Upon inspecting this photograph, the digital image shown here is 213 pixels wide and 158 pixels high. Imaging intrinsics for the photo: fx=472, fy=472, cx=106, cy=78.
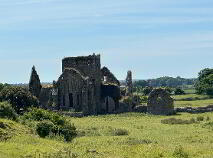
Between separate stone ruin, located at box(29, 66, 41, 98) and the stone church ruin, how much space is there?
0.55ft

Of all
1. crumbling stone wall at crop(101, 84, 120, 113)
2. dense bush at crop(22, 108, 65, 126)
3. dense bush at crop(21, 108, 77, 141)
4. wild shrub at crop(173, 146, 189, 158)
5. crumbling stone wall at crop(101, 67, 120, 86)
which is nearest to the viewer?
wild shrub at crop(173, 146, 189, 158)

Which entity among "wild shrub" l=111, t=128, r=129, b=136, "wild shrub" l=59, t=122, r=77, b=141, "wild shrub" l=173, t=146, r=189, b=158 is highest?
"wild shrub" l=59, t=122, r=77, b=141

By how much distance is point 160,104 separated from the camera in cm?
7188

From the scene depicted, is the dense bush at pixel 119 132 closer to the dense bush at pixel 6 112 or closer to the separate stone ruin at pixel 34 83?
the dense bush at pixel 6 112

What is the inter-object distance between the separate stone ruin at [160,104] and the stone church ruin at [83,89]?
668cm

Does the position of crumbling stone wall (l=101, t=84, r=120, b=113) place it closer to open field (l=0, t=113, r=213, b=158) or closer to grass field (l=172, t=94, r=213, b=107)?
grass field (l=172, t=94, r=213, b=107)

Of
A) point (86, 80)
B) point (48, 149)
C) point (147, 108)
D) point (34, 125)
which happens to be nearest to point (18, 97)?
point (86, 80)

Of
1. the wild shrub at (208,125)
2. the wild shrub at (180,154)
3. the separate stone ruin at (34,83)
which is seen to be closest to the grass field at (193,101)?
the separate stone ruin at (34,83)

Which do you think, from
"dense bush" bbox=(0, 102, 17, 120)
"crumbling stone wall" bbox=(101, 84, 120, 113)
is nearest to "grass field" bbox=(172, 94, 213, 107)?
"crumbling stone wall" bbox=(101, 84, 120, 113)

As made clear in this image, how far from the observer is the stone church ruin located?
2948 inches

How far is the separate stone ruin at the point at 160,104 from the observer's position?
234 feet

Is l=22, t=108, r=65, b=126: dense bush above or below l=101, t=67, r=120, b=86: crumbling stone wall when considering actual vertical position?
below

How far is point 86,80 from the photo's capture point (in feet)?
244

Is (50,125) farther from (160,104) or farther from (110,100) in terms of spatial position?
(110,100)
